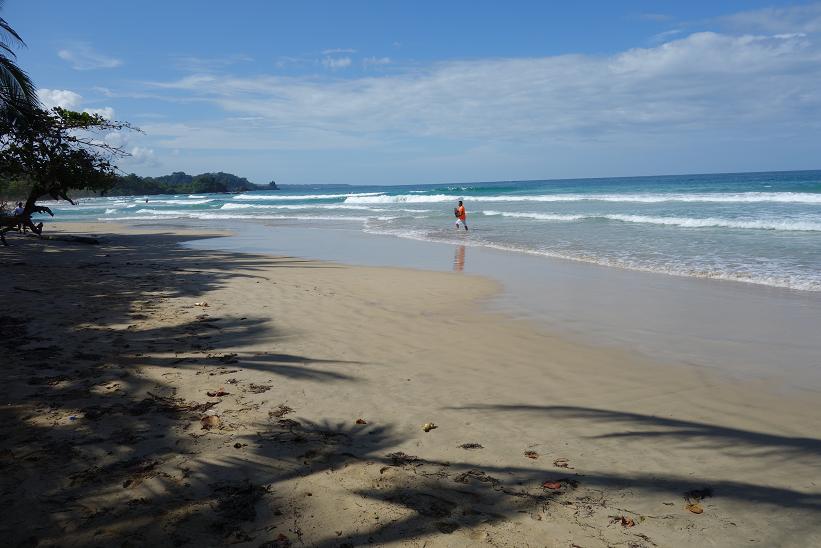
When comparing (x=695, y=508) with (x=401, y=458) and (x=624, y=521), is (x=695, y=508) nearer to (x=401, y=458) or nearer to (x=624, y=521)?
(x=624, y=521)

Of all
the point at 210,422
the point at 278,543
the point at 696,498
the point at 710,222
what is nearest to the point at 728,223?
the point at 710,222

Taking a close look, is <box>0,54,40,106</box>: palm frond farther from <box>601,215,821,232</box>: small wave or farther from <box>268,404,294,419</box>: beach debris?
<box>601,215,821,232</box>: small wave

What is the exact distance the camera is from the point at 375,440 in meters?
4.02

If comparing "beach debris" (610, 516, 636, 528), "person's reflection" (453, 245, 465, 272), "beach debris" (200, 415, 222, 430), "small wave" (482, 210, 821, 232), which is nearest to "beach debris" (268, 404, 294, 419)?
"beach debris" (200, 415, 222, 430)

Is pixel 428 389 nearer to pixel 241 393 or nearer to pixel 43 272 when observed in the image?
pixel 241 393

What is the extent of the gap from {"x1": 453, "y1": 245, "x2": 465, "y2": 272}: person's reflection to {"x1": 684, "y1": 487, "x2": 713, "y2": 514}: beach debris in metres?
9.84

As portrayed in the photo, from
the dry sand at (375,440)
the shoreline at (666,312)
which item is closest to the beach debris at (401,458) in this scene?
the dry sand at (375,440)

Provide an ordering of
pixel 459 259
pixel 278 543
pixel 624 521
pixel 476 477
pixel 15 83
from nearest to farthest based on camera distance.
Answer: pixel 278 543 < pixel 624 521 < pixel 476 477 < pixel 15 83 < pixel 459 259

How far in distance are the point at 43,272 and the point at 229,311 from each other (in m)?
6.00

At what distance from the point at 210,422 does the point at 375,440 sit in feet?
4.26

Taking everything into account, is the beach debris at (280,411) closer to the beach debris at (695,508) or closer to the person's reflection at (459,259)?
the beach debris at (695,508)

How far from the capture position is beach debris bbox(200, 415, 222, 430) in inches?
160

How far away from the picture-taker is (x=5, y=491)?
3059mm

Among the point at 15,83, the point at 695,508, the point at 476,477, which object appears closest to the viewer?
the point at 695,508
